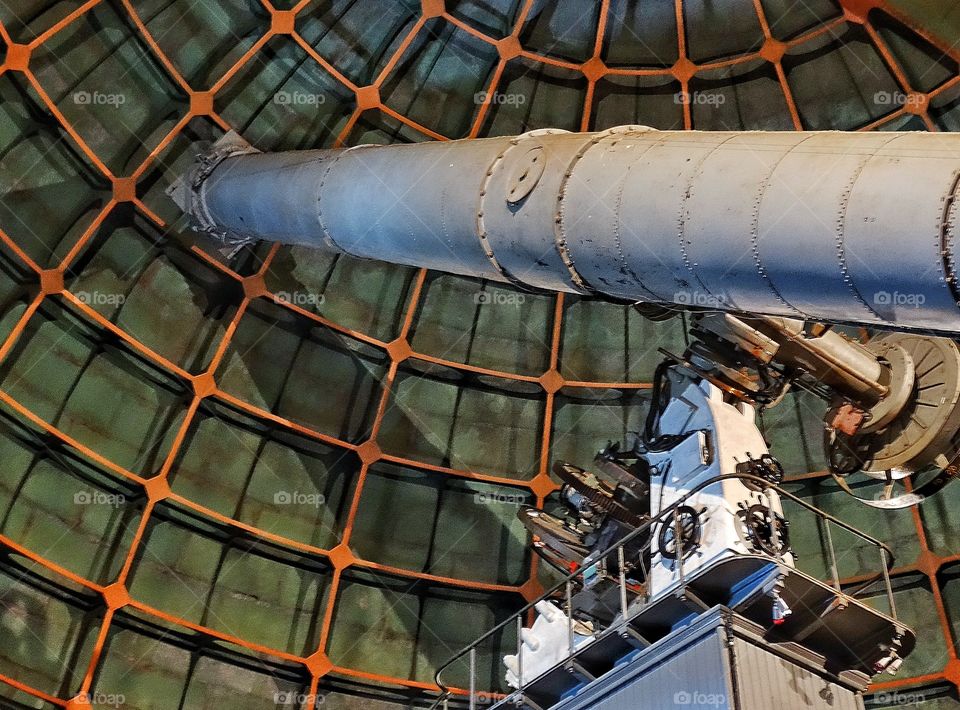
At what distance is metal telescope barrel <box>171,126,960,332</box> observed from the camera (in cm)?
647

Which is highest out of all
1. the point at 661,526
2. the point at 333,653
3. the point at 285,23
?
the point at 285,23

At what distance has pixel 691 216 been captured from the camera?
7.73 m

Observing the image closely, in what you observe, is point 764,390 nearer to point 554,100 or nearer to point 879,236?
point 879,236

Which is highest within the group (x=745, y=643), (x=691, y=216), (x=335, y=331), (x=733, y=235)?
(x=335, y=331)

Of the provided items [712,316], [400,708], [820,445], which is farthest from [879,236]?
[400,708]

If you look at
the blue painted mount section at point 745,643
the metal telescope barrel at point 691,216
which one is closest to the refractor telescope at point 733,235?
the metal telescope barrel at point 691,216

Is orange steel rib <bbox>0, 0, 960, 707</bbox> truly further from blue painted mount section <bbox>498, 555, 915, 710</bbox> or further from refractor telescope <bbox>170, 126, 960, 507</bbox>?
blue painted mount section <bbox>498, 555, 915, 710</bbox>

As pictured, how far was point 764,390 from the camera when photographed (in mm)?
13148

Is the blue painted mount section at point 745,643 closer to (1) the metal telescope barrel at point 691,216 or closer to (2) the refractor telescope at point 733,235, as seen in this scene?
(2) the refractor telescope at point 733,235

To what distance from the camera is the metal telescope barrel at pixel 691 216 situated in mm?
6469

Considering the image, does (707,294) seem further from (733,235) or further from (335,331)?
(335,331)

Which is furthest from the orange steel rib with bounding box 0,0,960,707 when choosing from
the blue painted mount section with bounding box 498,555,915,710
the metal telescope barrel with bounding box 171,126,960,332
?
the metal telescope barrel with bounding box 171,126,960,332

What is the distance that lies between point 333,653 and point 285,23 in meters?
12.8

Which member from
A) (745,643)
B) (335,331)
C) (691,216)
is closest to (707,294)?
(691,216)
